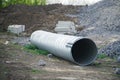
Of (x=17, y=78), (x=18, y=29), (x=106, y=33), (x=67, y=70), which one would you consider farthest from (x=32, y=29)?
(x=17, y=78)

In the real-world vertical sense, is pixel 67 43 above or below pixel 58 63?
above

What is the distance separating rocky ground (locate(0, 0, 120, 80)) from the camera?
29.3ft

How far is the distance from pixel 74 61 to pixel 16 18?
13.0m

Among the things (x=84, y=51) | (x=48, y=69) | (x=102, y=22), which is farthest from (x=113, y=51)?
(x=102, y=22)

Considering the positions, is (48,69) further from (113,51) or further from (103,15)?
(103,15)

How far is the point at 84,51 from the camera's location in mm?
11234

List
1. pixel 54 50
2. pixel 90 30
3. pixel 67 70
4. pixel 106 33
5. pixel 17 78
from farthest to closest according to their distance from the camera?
pixel 90 30, pixel 106 33, pixel 54 50, pixel 67 70, pixel 17 78

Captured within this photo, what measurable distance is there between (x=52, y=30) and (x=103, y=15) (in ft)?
11.6

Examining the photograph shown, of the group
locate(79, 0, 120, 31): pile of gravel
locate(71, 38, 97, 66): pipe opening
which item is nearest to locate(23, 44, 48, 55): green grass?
locate(71, 38, 97, 66): pipe opening

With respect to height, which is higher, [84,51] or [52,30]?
[84,51]

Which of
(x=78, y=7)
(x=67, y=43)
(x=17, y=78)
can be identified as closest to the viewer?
(x=17, y=78)

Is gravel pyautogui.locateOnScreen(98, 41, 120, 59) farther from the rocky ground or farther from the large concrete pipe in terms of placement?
the large concrete pipe

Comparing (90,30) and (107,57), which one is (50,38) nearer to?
(107,57)

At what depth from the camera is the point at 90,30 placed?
62.7 ft
